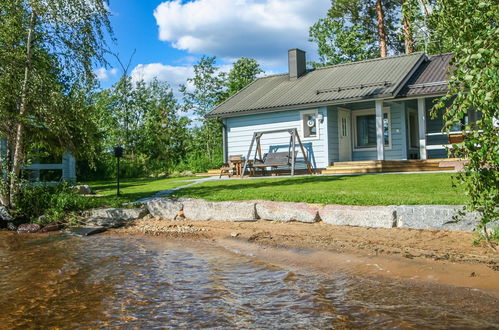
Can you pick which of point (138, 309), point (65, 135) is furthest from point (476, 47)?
point (65, 135)

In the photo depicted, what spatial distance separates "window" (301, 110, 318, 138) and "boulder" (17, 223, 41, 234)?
33.2 feet

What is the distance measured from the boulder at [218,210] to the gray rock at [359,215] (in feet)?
4.75

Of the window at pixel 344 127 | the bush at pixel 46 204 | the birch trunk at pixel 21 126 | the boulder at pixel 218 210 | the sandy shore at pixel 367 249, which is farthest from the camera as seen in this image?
the window at pixel 344 127

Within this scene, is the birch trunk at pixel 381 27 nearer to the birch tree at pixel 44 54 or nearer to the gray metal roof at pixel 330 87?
the gray metal roof at pixel 330 87

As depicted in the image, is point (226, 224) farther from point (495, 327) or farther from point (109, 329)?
point (495, 327)

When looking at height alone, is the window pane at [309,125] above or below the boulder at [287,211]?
above

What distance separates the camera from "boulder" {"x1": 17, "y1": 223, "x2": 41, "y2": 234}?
8844 mm

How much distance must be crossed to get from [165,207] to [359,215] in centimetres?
421

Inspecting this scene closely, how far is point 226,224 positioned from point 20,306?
4.26 metres

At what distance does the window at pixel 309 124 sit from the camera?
16337 mm

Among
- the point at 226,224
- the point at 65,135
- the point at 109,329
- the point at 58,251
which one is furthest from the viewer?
the point at 65,135

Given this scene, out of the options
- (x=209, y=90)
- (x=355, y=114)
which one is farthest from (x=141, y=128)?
(x=355, y=114)

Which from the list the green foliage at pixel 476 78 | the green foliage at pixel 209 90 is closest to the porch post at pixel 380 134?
the green foliage at pixel 476 78

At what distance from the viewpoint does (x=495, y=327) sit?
3430 millimetres
